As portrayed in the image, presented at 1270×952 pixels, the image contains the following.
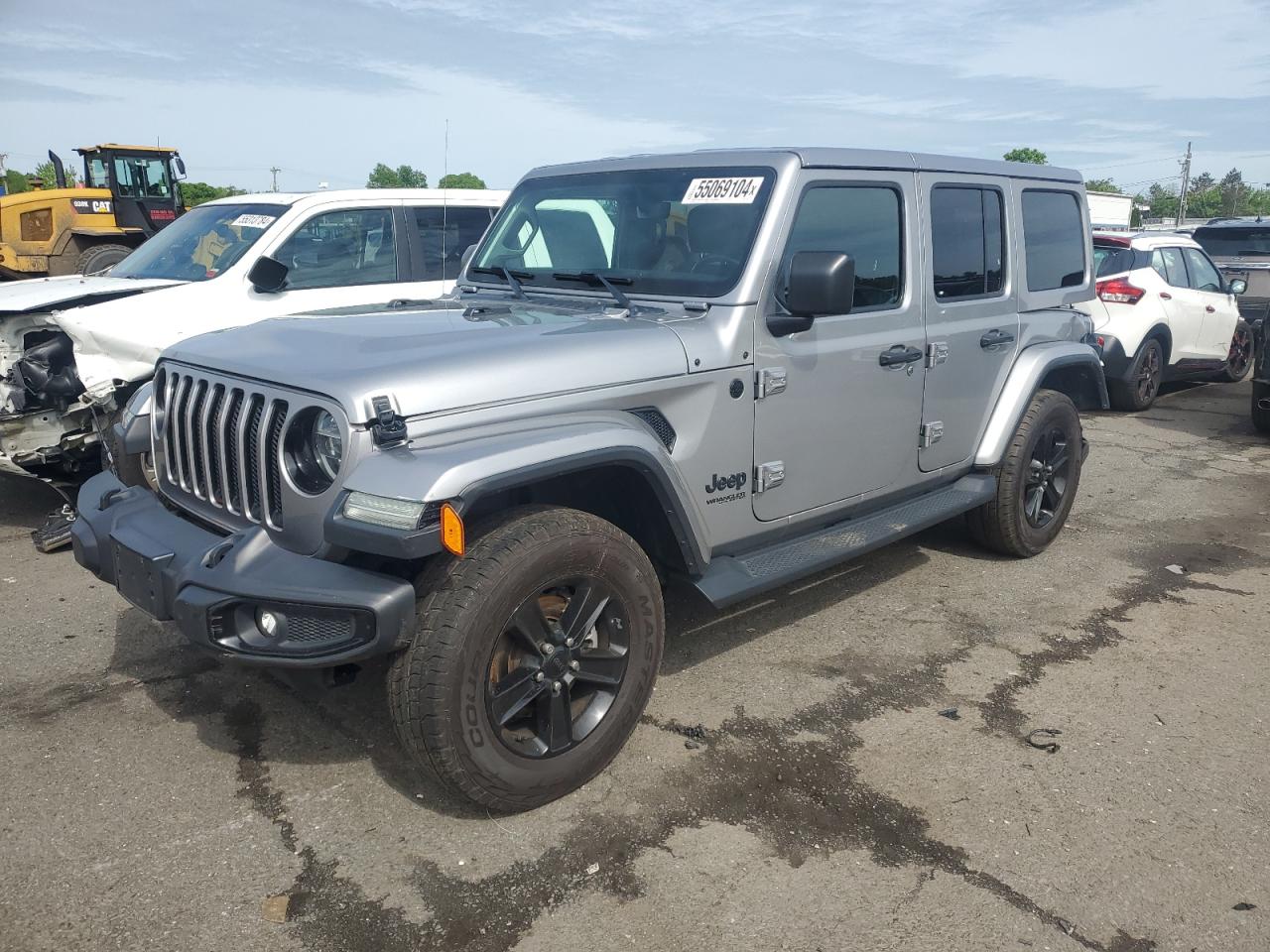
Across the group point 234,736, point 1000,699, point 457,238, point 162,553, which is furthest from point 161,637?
point 457,238

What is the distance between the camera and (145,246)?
731cm

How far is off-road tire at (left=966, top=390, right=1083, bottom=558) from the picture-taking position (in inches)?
199

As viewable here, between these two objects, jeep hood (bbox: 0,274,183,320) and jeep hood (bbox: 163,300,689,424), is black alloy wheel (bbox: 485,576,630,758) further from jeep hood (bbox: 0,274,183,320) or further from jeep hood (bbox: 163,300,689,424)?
jeep hood (bbox: 0,274,183,320)

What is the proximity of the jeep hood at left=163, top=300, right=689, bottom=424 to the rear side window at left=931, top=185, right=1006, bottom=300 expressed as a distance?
172 centimetres

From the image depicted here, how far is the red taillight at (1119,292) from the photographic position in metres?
9.73

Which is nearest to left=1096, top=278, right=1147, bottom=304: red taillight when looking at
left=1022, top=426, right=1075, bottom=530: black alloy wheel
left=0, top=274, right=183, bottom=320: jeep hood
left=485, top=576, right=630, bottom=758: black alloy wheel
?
left=1022, top=426, right=1075, bottom=530: black alloy wheel

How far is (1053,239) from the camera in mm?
5352

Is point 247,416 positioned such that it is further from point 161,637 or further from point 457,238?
point 457,238

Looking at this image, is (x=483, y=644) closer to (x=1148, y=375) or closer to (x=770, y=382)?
(x=770, y=382)

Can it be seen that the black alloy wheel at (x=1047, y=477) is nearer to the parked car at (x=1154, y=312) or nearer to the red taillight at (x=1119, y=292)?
the parked car at (x=1154, y=312)

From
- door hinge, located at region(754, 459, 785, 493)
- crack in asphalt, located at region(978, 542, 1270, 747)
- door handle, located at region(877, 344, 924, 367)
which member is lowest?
crack in asphalt, located at region(978, 542, 1270, 747)

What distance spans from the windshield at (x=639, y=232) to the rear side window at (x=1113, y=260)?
7432 mm

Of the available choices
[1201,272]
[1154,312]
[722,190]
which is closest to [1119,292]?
[1154,312]

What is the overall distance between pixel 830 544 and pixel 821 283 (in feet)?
3.78
